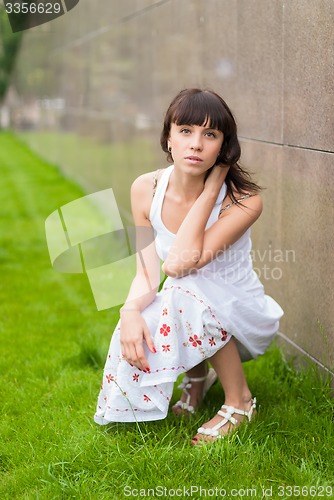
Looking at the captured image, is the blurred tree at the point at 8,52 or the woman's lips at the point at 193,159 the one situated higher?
the woman's lips at the point at 193,159

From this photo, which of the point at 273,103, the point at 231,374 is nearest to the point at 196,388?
the point at 231,374

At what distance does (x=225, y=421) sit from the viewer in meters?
2.74

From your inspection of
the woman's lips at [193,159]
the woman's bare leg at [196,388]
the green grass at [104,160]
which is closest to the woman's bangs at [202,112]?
the woman's lips at [193,159]

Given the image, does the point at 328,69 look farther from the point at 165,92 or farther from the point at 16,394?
the point at 165,92

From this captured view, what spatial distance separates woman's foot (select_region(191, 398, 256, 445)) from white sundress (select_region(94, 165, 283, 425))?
15 centimetres

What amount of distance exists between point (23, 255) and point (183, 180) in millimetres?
3498

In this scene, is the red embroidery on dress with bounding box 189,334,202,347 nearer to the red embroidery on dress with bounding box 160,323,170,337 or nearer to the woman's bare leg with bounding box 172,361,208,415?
the red embroidery on dress with bounding box 160,323,170,337

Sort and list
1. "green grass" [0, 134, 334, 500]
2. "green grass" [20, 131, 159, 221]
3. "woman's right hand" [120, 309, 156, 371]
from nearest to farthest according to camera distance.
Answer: "green grass" [0, 134, 334, 500] → "woman's right hand" [120, 309, 156, 371] → "green grass" [20, 131, 159, 221]

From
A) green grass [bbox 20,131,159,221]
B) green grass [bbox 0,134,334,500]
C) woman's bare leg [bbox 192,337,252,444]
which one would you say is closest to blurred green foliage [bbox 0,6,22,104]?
green grass [bbox 20,131,159,221]

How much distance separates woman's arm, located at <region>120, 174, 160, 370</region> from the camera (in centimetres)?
265

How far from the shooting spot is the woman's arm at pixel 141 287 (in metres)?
2.65

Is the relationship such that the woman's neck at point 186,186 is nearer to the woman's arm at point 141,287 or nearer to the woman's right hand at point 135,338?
the woman's arm at point 141,287

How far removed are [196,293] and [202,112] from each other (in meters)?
0.61

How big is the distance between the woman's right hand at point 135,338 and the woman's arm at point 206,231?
7.7 inches
